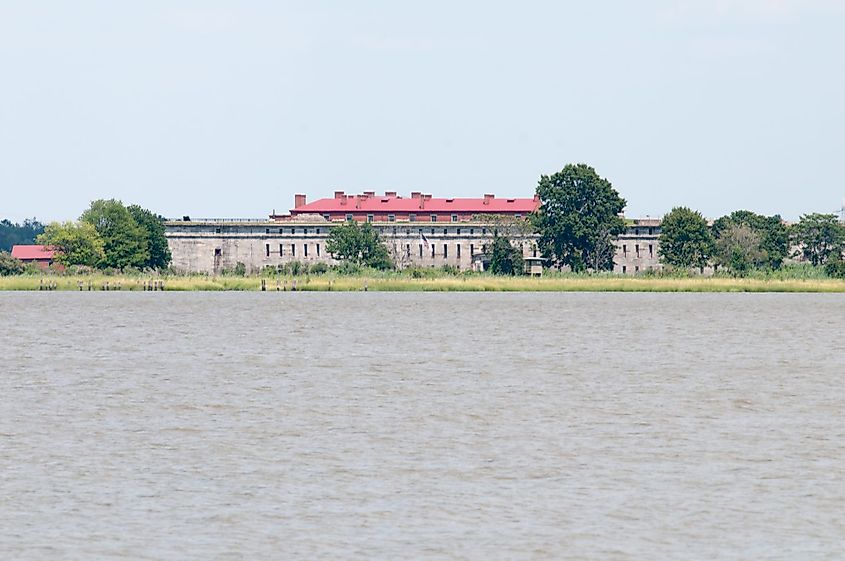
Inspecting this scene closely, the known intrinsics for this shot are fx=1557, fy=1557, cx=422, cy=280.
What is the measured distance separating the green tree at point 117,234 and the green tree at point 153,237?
5252mm

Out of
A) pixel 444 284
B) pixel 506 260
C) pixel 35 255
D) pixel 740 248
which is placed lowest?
pixel 444 284

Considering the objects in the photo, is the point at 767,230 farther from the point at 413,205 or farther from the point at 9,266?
the point at 9,266

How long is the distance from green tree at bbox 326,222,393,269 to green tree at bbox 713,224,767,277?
33.2 m

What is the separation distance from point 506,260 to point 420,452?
386 feet

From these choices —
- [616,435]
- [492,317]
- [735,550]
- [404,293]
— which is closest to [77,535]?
[735,550]

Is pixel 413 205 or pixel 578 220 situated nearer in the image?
pixel 578 220

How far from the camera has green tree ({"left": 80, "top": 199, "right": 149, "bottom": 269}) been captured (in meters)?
148

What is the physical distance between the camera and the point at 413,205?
19075 cm

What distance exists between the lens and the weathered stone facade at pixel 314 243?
571ft

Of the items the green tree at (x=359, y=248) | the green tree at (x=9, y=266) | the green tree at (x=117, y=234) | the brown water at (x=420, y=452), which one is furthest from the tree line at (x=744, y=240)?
the brown water at (x=420, y=452)

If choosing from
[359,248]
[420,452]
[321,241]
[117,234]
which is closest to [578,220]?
[359,248]

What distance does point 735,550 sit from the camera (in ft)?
57.7

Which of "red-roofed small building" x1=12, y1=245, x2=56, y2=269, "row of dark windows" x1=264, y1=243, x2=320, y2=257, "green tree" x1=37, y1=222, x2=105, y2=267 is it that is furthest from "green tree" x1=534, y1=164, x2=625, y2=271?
"red-roofed small building" x1=12, y1=245, x2=56, y2=269

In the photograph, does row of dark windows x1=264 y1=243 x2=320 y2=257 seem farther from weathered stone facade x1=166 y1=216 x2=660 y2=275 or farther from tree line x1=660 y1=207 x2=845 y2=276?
tree line x1=660 y1=207 x2=845 y2=276
